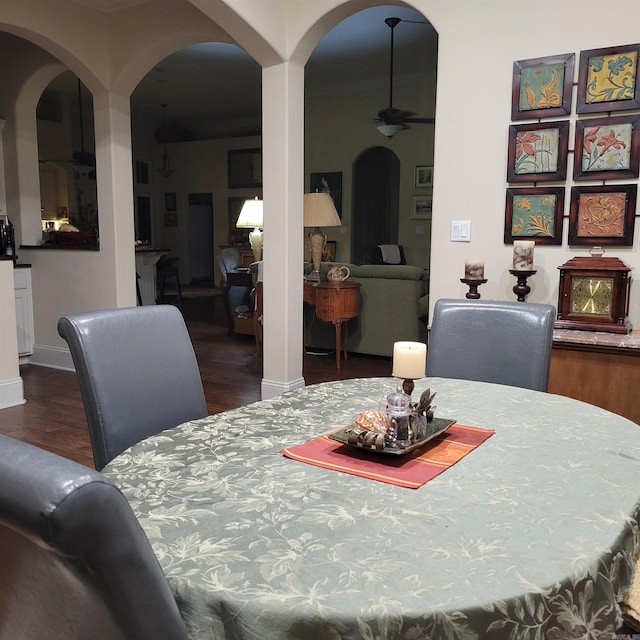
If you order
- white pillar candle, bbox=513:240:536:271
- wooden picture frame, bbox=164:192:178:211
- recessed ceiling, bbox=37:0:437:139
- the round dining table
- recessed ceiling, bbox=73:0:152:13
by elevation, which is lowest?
the round dining table

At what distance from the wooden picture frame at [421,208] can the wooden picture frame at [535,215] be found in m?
5.02

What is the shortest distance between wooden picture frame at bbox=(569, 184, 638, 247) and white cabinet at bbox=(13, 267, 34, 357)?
4323 mm

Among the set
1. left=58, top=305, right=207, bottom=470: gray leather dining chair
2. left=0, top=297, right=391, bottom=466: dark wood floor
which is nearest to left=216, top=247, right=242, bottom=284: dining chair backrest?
left=0, top=297, right=391, bottom=466: dark wood floor

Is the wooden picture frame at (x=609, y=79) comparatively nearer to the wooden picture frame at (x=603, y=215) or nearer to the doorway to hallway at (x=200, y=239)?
the wooden picture frame at (x=603, y=215)

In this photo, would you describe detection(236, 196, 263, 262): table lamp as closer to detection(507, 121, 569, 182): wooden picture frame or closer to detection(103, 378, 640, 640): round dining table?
detection(507, 121, 569, 182): wooden picture frame

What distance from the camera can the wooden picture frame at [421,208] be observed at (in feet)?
26.5

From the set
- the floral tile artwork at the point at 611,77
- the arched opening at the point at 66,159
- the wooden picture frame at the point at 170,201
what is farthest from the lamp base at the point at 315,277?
the wooden picture frame at the point at 170,201

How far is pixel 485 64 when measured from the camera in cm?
313

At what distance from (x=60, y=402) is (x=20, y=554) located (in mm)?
3857

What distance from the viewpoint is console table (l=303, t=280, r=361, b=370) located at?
4.98 m

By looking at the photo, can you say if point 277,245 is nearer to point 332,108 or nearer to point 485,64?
point 485,64

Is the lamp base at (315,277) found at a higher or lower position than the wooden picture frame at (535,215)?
lower

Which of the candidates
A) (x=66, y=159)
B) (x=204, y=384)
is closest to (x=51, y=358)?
(x=204, y=384)

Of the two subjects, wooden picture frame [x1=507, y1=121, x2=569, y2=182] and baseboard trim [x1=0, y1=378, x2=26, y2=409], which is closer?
wooden picture frame [x1=507, y1=121, x2=569, y2=182]
